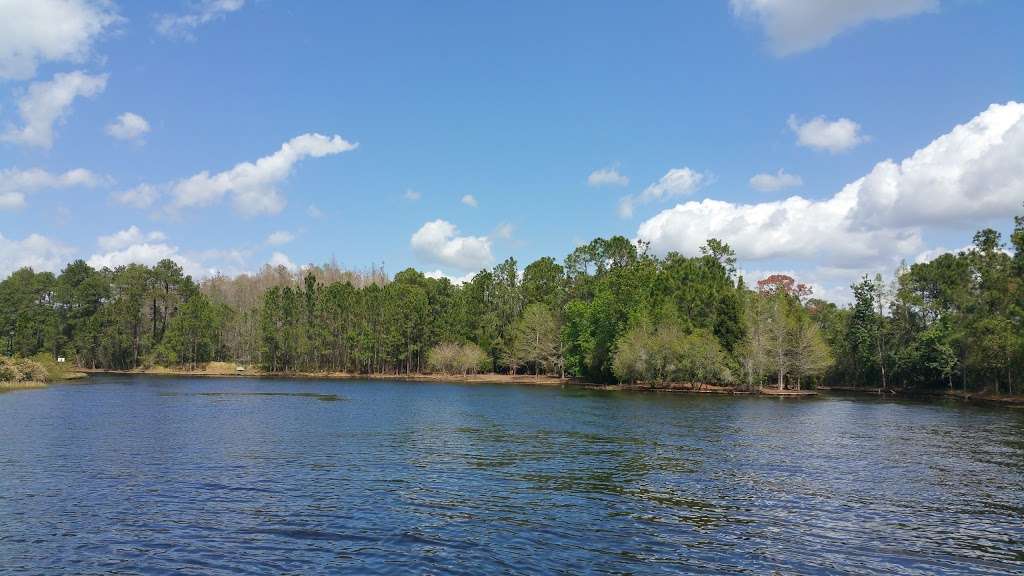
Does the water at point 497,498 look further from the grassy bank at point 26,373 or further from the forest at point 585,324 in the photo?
the forest at point 585,324

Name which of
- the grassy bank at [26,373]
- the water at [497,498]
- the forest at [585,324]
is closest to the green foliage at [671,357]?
the forest at [585,324]

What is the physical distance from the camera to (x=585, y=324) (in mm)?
132500

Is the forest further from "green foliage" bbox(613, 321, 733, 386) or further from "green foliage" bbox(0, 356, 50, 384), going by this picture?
"green foliage" bbox(0, 356, 50, 384)

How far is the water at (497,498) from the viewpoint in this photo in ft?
63.0

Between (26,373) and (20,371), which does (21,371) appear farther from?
(26,373)

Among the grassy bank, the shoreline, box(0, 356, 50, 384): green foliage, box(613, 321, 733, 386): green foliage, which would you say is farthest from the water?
the shoreline

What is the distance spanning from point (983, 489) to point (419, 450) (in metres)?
29.9

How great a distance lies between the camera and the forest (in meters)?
106

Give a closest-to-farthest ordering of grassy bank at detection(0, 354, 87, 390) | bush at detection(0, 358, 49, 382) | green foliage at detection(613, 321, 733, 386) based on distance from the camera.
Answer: grassy bank at detection(0, 354, 87, 390), bush at detection(0, 358, 49, 382), green foliage at detection(613, 321, 733, 386)

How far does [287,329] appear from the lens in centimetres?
17325

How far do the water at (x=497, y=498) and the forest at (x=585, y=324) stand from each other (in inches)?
2107

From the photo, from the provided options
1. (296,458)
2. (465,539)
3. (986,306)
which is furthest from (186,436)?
(986,306)

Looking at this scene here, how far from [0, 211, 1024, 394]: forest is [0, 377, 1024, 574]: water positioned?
53.5 meters

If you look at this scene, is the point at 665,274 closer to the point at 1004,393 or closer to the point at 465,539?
the point at 1004,393
